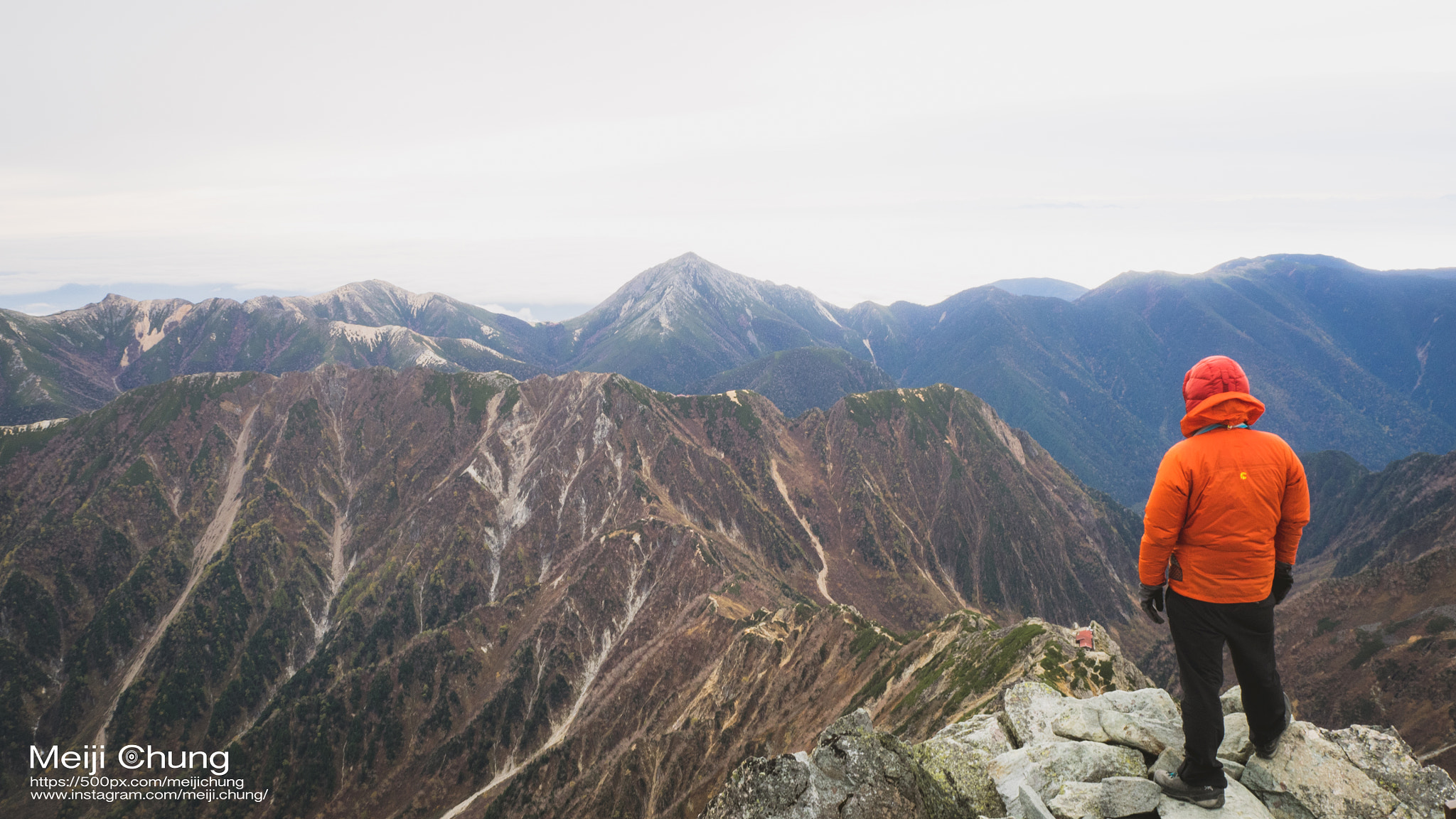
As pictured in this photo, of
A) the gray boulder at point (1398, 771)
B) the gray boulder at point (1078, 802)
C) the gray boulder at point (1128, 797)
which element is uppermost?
the gray boulder at point (1398, 771)

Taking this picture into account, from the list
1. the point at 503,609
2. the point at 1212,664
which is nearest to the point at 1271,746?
the point at 1212,664

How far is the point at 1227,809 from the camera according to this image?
10.7 metres

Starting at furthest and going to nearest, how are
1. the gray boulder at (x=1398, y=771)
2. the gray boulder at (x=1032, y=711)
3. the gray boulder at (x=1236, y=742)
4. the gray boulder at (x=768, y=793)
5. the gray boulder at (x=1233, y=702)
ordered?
1. the gray boulder at (x=1032, y=711)
2. the gray boulder at (x=1233, y=702)
3. the gray boulder at (x=768, y=793)
4. the gray boulder at (x=1236, y=742)
5. the gray boulder at (x=1398, y=771)

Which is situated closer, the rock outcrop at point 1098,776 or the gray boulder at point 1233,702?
the rock outcrop at point 1098,776

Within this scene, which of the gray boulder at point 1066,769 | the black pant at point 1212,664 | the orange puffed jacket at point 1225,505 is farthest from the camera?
the gray boulder at point 1066,769

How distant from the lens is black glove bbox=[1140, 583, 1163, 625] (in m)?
10.7

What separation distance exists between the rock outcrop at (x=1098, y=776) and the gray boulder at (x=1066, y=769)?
3 centimetres

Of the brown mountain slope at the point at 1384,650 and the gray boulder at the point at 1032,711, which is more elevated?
the gray boulder at the point at 1032,711

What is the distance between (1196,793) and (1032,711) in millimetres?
6999

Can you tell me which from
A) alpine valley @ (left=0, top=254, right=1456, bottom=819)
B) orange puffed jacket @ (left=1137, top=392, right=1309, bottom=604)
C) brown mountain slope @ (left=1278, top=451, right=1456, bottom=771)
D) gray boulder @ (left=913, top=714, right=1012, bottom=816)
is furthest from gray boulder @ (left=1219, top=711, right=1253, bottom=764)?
brown mountain slope @ (left=1278, top=451, right=1456, bottom=771)

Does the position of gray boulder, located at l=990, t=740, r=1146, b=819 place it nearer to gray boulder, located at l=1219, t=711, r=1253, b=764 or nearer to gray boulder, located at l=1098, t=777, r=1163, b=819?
gray boulder, located at l=1098, t=777, r=1163, b=819

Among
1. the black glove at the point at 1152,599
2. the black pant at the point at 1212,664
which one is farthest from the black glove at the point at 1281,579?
the black glove at the point at 1152,599

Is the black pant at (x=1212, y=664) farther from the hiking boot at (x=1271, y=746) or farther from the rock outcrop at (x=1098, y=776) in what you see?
the rock outcrop at (x=1098, y=776)

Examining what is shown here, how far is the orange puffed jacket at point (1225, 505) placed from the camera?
9789 mm
